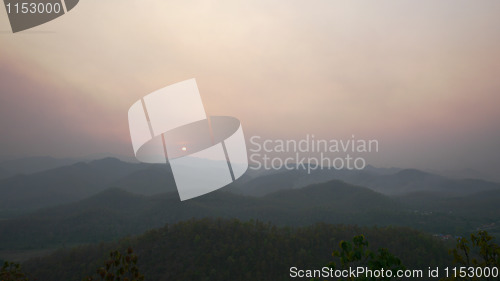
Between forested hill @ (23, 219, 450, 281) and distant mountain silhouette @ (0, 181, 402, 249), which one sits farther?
distant mountain silhouette @ (0, 181, 402, 249)

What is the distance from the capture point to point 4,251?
71688 millimetres

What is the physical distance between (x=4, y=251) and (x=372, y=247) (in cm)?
9148

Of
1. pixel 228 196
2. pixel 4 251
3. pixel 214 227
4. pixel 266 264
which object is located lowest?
pixel 4 251

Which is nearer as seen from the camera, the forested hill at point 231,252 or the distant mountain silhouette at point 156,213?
the forested hill at point 231,252

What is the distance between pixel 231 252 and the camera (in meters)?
36.2

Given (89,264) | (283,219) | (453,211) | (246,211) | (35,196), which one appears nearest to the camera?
(89,264)

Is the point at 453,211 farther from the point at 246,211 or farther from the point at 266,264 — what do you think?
the point at 266,264

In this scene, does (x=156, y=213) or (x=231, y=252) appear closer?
(x=231, y=252)

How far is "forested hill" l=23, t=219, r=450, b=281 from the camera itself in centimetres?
3319

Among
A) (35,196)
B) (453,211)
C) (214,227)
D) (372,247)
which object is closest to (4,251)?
(214,227)

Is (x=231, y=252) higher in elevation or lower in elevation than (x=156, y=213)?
lower

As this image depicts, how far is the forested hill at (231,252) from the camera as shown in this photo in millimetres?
33188

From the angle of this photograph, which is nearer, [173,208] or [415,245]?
[415,245]

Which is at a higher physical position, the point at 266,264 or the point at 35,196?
the point at 35,196
